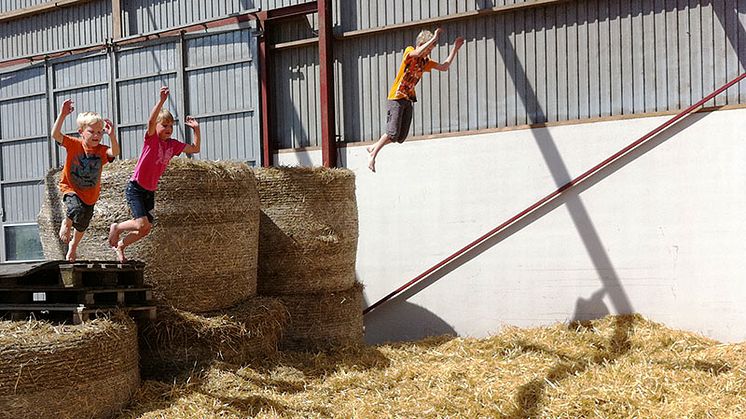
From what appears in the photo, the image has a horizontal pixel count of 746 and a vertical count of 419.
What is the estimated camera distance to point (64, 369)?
6.05m

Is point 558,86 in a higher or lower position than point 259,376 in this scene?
higher

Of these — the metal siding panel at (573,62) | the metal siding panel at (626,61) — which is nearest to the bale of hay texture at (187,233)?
the metal siding panel at (573,62)

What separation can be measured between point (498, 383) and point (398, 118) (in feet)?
9.47

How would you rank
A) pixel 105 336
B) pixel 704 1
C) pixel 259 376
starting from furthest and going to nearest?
pixel 704 1 → pixel 259 376 → pixel 105 336

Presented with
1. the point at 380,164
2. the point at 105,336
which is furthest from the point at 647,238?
the point at 105,336

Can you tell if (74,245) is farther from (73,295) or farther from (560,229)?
(560,229)

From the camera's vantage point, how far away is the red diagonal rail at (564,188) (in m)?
8.63

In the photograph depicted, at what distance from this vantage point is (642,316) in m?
9.02

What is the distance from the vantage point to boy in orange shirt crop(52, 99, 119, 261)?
7.28 metres

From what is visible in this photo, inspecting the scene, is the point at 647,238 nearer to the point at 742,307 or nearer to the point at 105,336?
the point at 742,307

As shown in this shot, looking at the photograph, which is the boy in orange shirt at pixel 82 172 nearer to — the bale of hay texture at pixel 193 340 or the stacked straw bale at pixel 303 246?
the bale of hay texture at pixel 193 340

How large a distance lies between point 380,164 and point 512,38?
2.24 metres

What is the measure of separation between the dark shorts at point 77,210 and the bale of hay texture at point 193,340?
3.35ft

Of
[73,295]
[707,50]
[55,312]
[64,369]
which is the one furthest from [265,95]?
[64,369]
